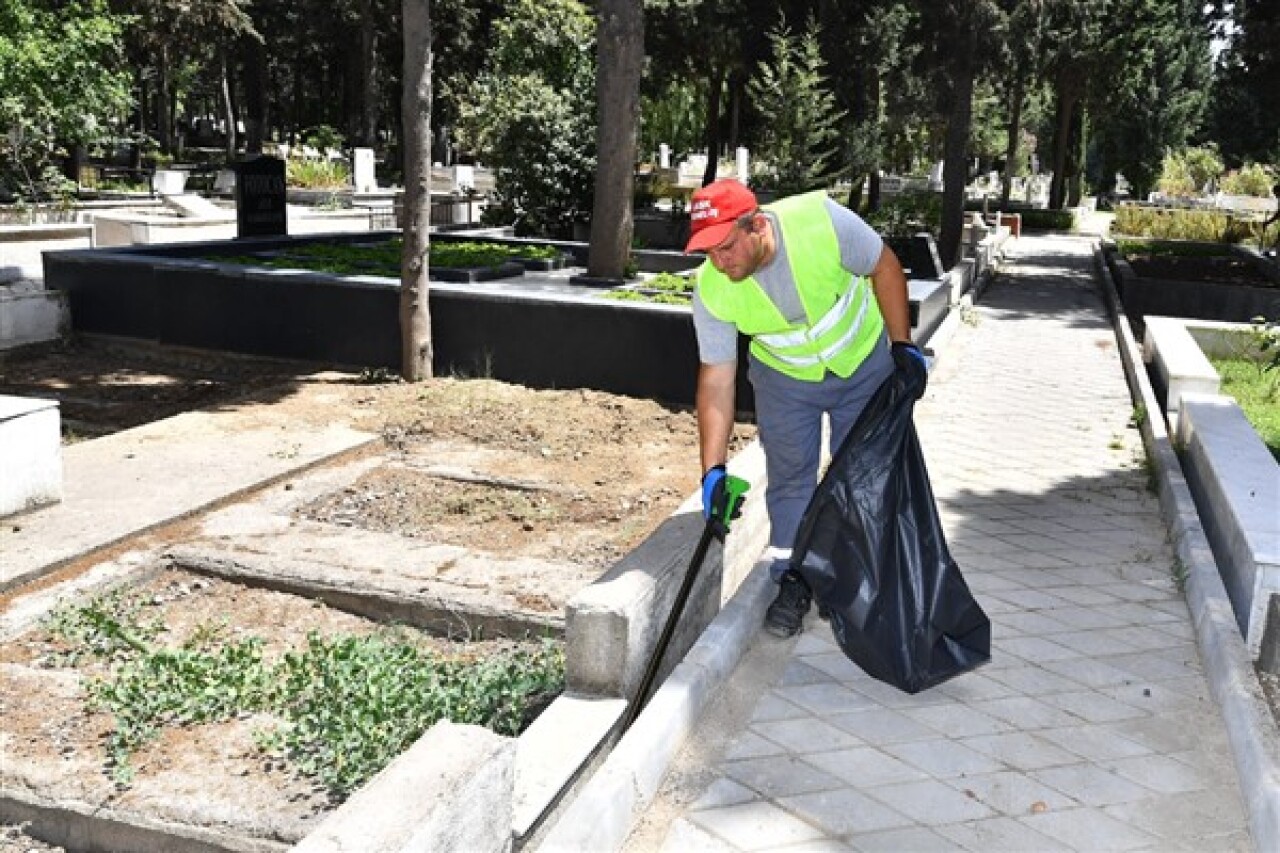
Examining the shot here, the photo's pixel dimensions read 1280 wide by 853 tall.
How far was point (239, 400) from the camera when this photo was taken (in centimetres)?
1017

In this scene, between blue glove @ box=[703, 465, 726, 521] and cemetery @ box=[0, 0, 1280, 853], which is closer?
cemetery @ box=[0, 0, 1280, 853]

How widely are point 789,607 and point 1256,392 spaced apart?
7.28 meters

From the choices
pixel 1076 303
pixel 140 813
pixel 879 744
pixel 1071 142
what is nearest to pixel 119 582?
pixel 140 813

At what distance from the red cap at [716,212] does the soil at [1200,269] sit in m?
18.5

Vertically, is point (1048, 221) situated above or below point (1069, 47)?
below

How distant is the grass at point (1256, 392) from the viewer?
8852 mm

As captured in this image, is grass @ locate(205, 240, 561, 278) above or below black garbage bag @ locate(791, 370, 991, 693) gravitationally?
above

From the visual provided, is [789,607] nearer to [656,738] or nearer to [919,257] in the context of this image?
[656,738]

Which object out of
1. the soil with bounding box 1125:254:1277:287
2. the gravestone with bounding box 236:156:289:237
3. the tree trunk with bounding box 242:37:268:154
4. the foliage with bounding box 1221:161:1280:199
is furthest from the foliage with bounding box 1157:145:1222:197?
the gravestone with bounding box 236:156:289:237

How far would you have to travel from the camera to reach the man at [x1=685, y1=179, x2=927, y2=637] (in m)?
4.21

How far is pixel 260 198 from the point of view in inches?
621

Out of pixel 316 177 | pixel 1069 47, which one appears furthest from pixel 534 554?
pixel 316 177

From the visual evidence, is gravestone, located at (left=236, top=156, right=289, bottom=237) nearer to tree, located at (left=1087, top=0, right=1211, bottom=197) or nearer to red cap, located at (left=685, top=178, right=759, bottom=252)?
red cap, located at (left=685, top=178, right=759, bottom=252)

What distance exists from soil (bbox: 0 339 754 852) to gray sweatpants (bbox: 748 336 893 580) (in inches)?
59.3
